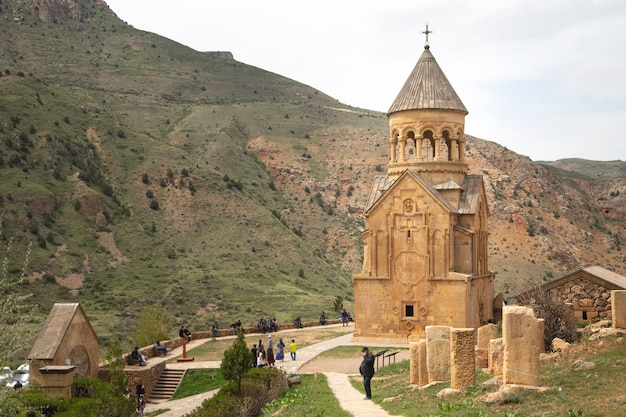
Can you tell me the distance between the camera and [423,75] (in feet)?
92.2

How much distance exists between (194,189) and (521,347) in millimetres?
44176

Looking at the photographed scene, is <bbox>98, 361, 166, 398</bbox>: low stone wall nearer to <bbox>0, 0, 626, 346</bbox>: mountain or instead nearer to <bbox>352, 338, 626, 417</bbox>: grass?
<bbox>352, 338, 626, 417</bbox>: grass

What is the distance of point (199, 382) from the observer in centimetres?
2286

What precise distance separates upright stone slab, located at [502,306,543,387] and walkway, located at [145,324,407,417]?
8.36 feet

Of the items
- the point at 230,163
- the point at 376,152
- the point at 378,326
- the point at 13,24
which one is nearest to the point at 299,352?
the point at 378,326

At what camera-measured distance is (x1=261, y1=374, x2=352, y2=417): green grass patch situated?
14476 mm

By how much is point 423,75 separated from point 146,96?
171 ft

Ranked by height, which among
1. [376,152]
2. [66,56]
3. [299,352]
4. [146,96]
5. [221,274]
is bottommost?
[299,352]

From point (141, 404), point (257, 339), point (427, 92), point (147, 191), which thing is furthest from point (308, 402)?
point (147, 191)

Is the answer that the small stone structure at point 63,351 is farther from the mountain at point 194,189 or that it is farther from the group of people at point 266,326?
the mountain at point 194,189

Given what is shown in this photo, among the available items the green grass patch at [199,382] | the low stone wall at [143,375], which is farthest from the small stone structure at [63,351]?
the green grass patch at [199,382]

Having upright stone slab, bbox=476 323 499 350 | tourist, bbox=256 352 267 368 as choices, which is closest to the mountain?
tourist, bbox=256 352 267 368

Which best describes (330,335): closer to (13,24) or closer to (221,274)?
(221,274)

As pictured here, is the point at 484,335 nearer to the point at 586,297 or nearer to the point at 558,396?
the point at 586,297
